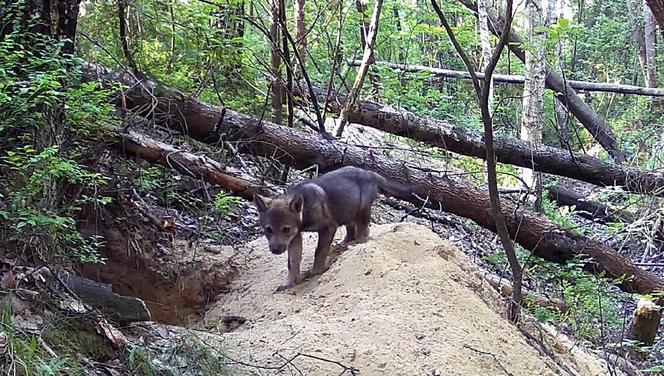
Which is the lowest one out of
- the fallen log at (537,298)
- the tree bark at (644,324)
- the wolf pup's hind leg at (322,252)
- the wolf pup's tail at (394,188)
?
the tree bark at (644,324)

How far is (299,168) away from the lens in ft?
26.2

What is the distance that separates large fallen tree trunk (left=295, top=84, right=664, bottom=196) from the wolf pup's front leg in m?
3.70

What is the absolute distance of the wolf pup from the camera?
20.0 ft

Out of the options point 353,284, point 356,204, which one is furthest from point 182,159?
point 353,284

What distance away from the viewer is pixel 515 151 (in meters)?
9.44

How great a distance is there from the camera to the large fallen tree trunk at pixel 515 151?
9.37m

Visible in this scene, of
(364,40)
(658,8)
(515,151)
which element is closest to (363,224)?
(658,8)

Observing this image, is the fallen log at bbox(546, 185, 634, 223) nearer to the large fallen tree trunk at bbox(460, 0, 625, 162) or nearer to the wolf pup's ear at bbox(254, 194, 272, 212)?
the large fallen tree trunk at bbox(460, 0, 625, 162)

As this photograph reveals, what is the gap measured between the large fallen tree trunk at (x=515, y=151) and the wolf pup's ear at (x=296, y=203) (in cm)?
364

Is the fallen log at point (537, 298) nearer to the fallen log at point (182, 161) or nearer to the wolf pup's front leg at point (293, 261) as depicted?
the wolf pup's front leg at point (293, 261)

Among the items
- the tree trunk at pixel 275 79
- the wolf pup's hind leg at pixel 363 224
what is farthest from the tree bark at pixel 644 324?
the tree trunk at pixel 275 79

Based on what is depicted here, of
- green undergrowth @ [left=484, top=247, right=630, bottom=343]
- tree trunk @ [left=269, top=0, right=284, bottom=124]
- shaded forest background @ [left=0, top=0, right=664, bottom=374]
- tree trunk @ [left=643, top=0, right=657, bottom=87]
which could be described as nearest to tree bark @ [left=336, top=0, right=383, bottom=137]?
shaded forest background @ [left=0, top=0, right=664, bottom=374]

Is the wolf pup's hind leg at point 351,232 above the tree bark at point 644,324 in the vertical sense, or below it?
above

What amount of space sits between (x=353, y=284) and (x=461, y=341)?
99cm
